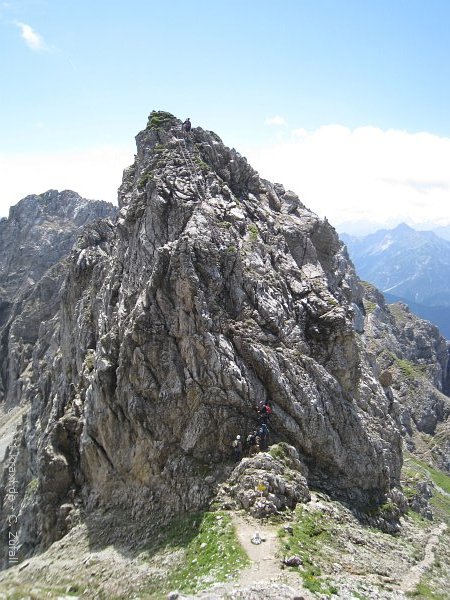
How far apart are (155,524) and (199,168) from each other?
3619cm

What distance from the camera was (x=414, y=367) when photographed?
15262cm

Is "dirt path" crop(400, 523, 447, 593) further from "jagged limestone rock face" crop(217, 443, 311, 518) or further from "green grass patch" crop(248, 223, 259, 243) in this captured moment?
"green grass patch" crop(248, 223, 259, 243)

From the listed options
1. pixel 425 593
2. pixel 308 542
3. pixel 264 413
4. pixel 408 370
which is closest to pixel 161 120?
pixel 264 413

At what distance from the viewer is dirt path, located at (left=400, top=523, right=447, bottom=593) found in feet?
91.1

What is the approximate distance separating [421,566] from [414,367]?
5075 inches

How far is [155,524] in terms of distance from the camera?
3497 cm

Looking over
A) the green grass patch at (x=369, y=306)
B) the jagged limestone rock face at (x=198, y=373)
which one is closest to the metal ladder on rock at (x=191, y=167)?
the jagged limestone rock face at (x=198, y=373)

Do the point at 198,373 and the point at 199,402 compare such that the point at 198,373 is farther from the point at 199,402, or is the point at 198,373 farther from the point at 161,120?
the point at 161,120

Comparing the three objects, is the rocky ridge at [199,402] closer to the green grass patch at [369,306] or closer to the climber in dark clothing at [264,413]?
the climber in dark clothing at [264,413]

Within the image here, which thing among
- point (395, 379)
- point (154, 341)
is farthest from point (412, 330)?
point (154, 341)

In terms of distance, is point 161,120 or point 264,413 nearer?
point 264,413

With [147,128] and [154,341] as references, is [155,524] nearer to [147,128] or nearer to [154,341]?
[154,341]

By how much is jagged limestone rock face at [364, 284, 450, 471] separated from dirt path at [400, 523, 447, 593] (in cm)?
5772

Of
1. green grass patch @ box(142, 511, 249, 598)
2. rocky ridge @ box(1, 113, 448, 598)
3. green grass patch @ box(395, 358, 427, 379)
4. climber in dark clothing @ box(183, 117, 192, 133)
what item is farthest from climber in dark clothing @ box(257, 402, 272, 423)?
green grass patch @ box(395, 358, 427, 379)
